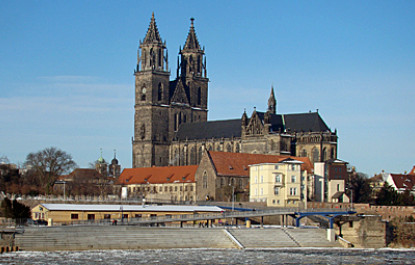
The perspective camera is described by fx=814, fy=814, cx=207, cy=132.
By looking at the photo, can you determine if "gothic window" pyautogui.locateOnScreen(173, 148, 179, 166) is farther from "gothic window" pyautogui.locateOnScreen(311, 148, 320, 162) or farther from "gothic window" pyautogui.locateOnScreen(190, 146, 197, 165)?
"gothic window" pyautogui.locateOnScreen(311, 148, 320, 162)

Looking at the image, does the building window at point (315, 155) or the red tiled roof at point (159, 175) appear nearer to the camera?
the red tiled roof at point (159, 175)

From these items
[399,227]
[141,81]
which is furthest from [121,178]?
[399,227]

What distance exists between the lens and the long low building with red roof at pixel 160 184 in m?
120

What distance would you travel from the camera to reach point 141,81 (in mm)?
154000

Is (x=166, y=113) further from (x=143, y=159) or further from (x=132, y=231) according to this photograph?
(x=132, y=231)

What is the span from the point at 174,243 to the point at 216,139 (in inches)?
2899

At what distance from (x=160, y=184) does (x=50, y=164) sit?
18.7m

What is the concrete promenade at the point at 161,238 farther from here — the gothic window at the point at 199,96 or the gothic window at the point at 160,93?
the gothic window at the point at 199,96

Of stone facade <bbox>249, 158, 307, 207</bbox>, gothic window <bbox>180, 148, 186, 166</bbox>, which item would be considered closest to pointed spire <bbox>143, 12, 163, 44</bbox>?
gothic window <bbox>180, 148, 186, 166</bbox>

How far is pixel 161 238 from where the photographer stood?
7200 centimetres

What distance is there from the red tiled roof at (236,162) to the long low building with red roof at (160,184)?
678 cm

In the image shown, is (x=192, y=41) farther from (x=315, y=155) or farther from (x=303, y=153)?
(x=315, y=155)

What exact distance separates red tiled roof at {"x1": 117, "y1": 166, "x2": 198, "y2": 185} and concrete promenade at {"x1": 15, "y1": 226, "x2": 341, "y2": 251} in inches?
1649

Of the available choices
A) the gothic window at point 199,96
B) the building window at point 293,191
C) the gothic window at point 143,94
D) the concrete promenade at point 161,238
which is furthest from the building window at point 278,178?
the gothic window at point 199,96
